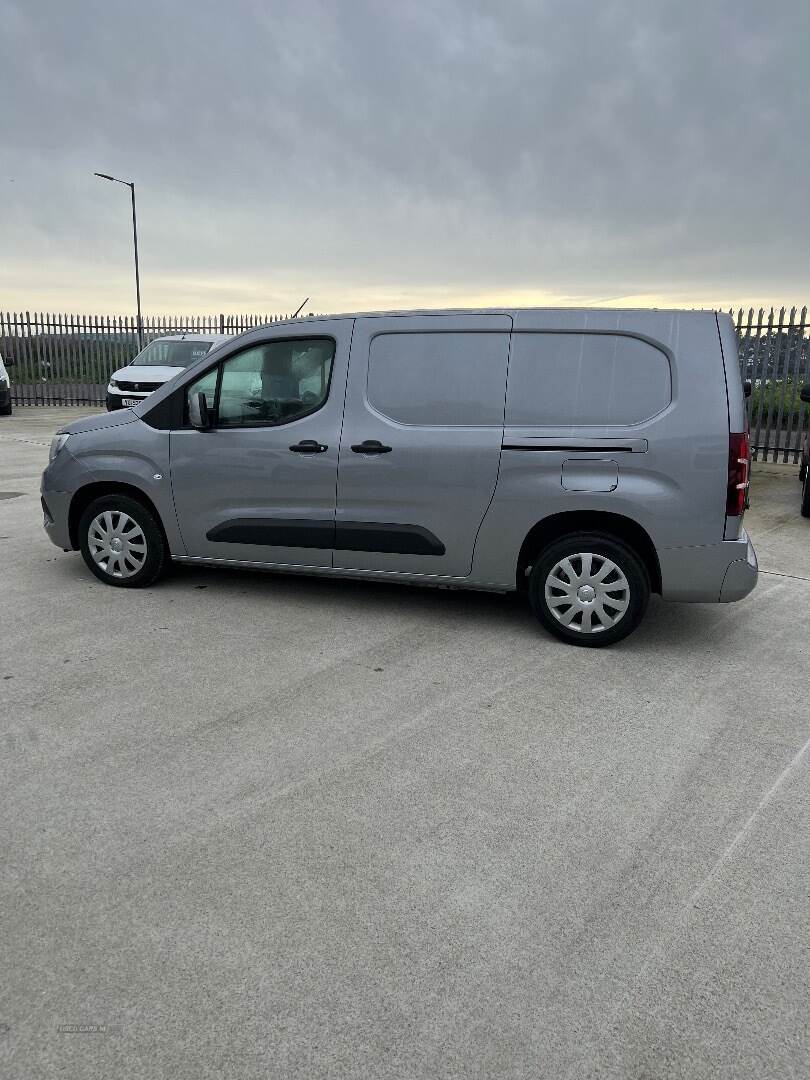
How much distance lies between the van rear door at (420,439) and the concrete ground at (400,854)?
597 mm

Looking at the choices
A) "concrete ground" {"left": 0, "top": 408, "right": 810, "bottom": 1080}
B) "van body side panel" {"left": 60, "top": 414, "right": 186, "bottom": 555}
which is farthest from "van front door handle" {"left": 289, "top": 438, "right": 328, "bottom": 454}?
"concrete ground" {"left": 0, "top": 408, "right": 810, "bottom": 1080}

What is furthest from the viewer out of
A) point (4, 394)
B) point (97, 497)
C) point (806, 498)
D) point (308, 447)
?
point (4, 394)

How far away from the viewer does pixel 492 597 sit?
5945 millimetres

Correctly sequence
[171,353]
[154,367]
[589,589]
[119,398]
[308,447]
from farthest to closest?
[171,353]
[154,367]
[119,398]
[308,447]
[589,589]

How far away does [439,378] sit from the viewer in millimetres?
5070

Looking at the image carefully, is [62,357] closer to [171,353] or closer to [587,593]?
[171,353]

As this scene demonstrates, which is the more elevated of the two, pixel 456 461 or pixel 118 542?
pixel 456 461

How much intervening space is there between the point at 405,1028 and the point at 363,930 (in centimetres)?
37

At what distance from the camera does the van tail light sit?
453 centimetres

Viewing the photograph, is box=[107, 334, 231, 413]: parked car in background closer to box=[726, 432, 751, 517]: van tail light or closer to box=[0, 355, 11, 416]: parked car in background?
box=[0, 355, 11, 416]: parked car in background

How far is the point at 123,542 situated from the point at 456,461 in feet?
8.06

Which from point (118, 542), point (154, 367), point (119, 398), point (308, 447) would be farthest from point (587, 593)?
point (154, 367)

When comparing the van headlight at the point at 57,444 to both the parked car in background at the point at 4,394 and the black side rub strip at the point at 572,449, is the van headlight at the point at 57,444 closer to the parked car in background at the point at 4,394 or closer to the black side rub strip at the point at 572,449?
the black side rub strip at the point at 572,449

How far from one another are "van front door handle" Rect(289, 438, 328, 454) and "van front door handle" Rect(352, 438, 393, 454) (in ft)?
0.70
